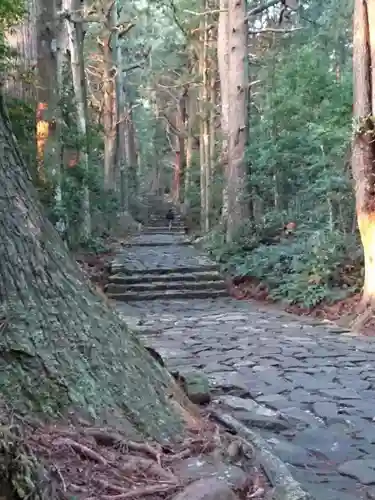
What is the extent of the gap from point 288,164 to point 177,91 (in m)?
21.2

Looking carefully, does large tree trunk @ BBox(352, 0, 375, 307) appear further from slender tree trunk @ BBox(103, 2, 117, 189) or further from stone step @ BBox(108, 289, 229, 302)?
slender tree trunk @ BBox(103, 2, 117, 189)

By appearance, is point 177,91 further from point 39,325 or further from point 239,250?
point 39,325

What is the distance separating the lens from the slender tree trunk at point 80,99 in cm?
1444

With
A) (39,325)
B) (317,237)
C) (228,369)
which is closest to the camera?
(39,325)

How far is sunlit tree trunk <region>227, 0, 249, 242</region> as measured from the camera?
14930 mm

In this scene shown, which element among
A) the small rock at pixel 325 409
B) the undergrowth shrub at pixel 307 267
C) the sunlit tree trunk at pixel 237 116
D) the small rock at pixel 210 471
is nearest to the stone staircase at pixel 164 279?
the undergrowth shrub at pixel 307 267

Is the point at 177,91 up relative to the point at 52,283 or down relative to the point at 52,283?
up

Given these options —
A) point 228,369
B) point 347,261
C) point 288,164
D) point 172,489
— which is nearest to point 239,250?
point 288,164

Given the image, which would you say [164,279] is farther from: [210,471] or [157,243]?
[210,471]

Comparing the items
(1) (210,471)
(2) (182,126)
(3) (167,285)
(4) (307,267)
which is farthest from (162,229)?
(1) (210,471)

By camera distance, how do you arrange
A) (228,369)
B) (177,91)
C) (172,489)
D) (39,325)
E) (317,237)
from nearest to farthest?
1. (172,489)
2. (39,325)
3. (228,369)
4. (317,237)
5. (177,91)

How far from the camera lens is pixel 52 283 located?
3.22 metres

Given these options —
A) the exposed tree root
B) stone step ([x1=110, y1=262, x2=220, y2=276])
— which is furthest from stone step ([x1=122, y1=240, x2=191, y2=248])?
the exposed tree root

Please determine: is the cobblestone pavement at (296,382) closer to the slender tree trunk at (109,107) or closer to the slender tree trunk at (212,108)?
the slender tree trunk at (212,108)
